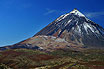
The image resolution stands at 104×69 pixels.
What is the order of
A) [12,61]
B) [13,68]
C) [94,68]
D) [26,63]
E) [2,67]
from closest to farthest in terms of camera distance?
[94,68] → [2,67] → [13,68] → [26,63] → [12,61]

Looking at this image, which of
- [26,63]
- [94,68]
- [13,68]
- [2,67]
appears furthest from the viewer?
[26,63]

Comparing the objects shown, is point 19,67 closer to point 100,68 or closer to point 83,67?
point 83,67

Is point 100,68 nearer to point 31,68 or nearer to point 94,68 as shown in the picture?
point 94,68

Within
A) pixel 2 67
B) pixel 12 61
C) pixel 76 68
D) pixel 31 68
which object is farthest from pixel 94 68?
pixel 12 61

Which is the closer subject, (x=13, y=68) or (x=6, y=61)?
(x=13, y=68)

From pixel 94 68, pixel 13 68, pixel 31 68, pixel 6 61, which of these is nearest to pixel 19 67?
pixel 13 68

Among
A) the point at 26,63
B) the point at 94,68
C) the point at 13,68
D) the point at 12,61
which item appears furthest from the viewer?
the point at 12,61

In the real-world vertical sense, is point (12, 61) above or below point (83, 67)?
above

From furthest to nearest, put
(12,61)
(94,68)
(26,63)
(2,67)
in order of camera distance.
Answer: (12,61) < (26,63) < (2,67) < (94,68)

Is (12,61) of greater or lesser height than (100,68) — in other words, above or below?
above
